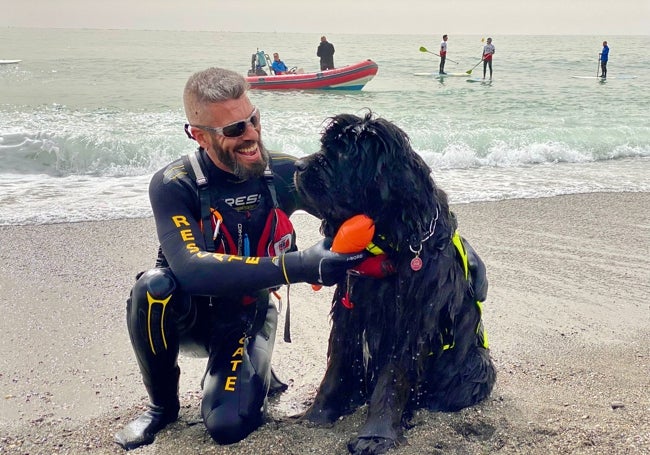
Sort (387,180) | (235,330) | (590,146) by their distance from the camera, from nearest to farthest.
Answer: (387,180) < (235,330) < (590,146)

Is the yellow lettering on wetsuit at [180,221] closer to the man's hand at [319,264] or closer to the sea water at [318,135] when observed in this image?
the man's hand at [319,264]

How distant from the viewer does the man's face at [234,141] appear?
276 centimetres

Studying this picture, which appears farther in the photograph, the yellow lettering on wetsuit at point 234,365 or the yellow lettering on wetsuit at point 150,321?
the yellow lettering on wetsuit at point 234,365

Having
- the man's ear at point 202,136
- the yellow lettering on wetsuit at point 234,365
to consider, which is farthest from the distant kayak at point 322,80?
the yellow lettering on wetsuit at point 234,365

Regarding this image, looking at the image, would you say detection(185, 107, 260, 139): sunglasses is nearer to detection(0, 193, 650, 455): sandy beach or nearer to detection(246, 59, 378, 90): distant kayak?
detection(0, 193, 650, 455): sandy beach

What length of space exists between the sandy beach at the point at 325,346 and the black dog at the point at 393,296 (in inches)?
4.5

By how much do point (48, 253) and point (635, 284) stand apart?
4542 millimetres

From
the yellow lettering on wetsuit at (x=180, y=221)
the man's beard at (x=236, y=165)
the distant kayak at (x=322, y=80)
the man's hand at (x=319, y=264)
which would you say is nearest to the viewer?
the man's hand at (x=319, y=264)

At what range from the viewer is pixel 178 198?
9.06 ft

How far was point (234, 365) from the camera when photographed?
2945mm

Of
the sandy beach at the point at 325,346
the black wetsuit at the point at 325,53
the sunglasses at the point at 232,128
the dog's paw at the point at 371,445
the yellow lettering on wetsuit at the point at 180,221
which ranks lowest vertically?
the sandy beach at the point at 325,346

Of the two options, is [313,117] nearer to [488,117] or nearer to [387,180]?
[488,117]

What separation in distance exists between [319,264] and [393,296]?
15.1 inches

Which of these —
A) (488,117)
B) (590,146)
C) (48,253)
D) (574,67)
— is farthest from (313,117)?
(574,67)
